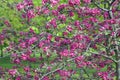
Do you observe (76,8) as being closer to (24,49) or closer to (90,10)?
(90,10)

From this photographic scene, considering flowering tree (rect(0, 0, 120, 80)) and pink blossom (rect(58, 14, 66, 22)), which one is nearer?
flowering tree (rect(0, 0, 120, 80))

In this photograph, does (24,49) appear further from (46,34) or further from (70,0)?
(70,0)

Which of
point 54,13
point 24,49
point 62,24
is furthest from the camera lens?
point 62,24

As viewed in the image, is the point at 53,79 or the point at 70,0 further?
the point at 53,79

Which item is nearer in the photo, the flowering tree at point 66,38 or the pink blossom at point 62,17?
the flowering tree at point 66,38

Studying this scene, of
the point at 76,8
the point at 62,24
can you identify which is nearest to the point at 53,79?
the point at 62,24

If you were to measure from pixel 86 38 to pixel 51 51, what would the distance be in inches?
29.1

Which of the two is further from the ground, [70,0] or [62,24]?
[70,0]

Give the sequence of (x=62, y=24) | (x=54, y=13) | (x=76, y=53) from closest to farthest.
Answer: (x=76, y=53)
(x=54, y=13)
(x=62, y=24)

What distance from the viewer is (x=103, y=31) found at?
6395 mm

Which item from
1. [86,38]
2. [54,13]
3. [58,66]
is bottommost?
[58,66]

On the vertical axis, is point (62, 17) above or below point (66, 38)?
above

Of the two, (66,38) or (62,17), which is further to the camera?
(62,17)

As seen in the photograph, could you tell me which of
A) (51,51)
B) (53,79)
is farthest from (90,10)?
(53,79)
